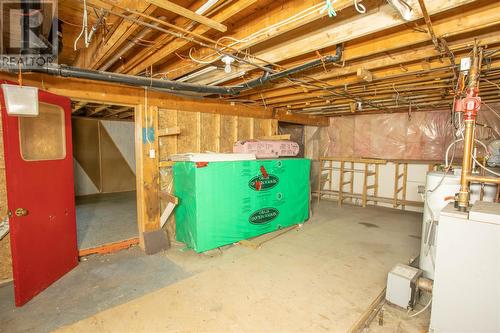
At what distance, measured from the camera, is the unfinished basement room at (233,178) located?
1681 millimetres

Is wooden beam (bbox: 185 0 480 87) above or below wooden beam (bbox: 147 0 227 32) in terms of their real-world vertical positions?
above

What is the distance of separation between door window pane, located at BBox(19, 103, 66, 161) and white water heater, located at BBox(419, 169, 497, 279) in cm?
363

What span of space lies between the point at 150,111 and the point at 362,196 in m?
4.97

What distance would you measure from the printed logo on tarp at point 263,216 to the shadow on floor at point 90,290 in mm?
1252

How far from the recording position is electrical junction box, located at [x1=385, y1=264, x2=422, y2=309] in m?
2.09

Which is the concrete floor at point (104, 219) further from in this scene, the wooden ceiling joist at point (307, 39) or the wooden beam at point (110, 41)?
the wooden beam at point (110, 41)

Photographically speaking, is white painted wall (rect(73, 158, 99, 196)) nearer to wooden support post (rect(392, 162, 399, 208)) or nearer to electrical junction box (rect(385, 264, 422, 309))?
electrical junction box (rect(385, 264, 422, 309))

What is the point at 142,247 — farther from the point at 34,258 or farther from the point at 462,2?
the point at 462,2

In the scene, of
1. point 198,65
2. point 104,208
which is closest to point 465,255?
point 198,65

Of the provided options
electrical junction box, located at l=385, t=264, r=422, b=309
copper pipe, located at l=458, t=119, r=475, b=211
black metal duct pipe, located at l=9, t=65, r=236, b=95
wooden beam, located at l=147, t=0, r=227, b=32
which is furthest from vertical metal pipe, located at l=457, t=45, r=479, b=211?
black metal duct pipe, located at l=9, t=65, r=236, b=95

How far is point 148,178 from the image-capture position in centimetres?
334

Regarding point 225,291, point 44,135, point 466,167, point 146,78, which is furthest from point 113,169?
point 466,167

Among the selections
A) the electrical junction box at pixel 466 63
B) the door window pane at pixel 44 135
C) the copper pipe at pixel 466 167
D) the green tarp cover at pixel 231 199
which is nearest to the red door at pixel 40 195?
the door window pane at pixel 44 135

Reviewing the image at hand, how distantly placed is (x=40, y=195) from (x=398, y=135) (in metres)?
6.17
